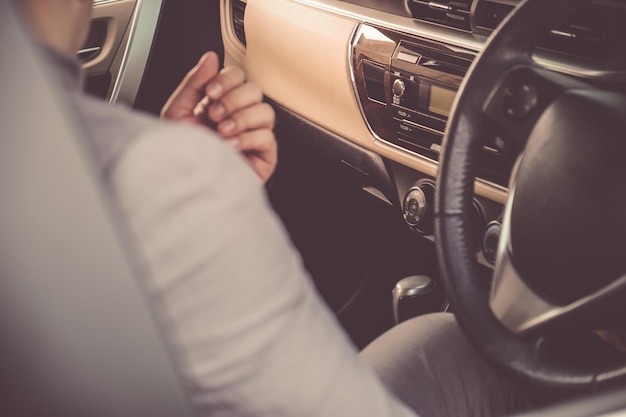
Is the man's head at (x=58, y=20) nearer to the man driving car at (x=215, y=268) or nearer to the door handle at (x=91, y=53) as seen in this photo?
the man driving car at (x=215, y=268)

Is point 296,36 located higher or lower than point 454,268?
higher

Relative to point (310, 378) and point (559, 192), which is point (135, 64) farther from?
point (310, 378)

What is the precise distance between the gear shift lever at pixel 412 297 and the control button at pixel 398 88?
375mm

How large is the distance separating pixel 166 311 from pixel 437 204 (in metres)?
0.63

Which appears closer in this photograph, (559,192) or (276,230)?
(276,230)

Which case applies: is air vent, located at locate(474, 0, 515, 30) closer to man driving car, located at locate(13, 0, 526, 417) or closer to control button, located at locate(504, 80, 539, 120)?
control button, located at locate(504, 80, 539, 120)

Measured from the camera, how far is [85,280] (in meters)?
0.43

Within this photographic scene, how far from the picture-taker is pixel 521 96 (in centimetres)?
107

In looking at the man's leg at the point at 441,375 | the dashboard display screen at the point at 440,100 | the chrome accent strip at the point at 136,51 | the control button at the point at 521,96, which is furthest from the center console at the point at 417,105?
the chrome accent strip at the point at 136,51

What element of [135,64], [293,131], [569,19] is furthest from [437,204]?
[135,64]

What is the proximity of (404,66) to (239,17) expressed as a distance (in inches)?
25.3

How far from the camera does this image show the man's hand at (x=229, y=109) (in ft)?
3.12

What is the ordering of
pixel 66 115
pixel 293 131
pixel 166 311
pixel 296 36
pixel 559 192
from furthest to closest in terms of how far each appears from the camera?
1. pixel 293 131
2. pixel 296 36
3. pixel 559 192
4. pixel 166 311
5. pixel 66 115

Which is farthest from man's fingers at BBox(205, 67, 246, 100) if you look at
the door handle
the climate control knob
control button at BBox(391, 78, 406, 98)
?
the door handle
